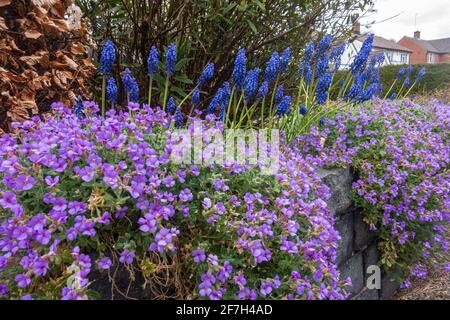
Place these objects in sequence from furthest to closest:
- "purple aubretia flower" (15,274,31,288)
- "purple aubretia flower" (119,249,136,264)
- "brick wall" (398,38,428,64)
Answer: "brick wall" (398,38,428,64), "purple aubretia flower" (119,249,136,264), "purple aubretia flower" (15,274,31,288)

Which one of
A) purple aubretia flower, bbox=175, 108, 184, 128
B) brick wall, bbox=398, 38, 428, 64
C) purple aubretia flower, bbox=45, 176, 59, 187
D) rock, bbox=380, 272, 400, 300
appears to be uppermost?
brick wall, bbox=398, 38, 428, 64

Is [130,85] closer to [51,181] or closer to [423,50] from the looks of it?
[51,181]

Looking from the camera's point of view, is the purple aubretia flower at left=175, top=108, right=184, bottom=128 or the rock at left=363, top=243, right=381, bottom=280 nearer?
the purple aubretia flower at left=175, top=108, right=184, bottom=128

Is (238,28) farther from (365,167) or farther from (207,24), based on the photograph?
(365,167)

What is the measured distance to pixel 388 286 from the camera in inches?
117

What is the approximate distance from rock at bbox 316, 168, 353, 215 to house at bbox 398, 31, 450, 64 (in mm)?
52415

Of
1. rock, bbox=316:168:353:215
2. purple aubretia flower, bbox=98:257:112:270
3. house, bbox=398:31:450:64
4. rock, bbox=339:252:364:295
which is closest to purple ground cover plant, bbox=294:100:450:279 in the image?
rock, bbox=316:168:353:215

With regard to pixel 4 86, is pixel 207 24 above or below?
above

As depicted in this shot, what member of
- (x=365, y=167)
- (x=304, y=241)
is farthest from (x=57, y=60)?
(x=365, y=167)

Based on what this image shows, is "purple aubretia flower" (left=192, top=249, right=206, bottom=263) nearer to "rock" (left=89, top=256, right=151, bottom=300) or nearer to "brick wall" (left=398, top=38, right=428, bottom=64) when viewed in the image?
"rock" (left=89, top=256, right=151, bottom=300)

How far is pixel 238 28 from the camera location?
9.21 feet

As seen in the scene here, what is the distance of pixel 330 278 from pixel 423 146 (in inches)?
79.7

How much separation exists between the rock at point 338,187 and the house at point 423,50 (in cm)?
5241

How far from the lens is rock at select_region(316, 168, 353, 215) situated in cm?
232
